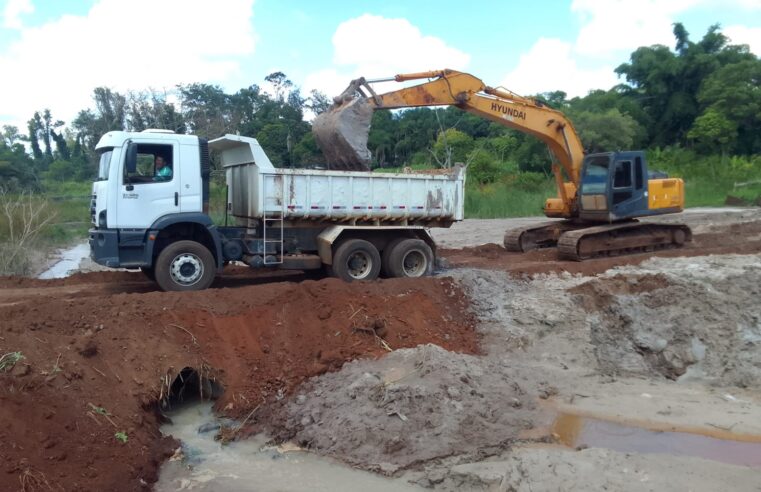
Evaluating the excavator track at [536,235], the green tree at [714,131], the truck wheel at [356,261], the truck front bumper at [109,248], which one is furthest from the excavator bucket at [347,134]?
the green tree at [714,131]

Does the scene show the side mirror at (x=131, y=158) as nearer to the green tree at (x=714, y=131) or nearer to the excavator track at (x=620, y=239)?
the excavator track at (x=620, y=239)

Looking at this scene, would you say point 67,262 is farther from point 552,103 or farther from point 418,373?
point 552,103

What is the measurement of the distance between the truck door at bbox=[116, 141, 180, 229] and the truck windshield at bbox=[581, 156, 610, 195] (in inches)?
376

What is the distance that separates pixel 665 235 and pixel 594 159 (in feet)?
8.46

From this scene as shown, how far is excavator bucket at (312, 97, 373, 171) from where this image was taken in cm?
1166

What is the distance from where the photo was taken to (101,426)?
6.52 m

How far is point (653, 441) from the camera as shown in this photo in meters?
6.90

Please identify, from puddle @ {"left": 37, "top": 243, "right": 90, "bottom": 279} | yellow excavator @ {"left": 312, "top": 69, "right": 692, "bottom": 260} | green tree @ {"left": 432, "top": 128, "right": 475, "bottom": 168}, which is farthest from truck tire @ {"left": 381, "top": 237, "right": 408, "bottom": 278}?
green tree @ {"left": 432, "top": 128, "right": 475, "bottom": 168}

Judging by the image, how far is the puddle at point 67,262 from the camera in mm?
15446

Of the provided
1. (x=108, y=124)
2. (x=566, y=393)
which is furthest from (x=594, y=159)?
(x=108, y=124)

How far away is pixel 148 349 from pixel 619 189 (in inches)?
433

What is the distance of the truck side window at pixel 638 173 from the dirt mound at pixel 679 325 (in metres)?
3.55

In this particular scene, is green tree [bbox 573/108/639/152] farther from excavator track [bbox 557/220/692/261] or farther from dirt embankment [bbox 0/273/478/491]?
dirt embankment [bbox 0/273/478/491]

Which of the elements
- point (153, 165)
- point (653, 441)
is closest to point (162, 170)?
point (153, 165)
